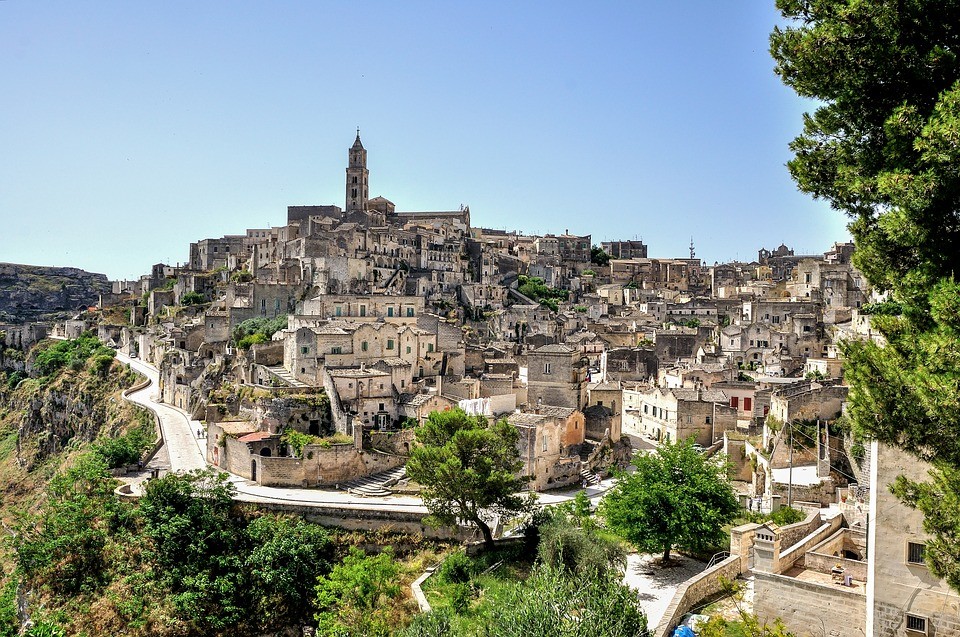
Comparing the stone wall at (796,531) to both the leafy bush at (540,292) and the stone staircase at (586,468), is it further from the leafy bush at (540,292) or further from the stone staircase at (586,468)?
the leafy bush at (540,292)

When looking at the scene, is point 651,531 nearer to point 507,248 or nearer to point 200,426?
point 200,426

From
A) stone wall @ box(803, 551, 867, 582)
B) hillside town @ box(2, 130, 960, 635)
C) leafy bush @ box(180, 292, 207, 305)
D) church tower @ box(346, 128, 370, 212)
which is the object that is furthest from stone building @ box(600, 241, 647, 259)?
stone wall @ box(803, 551, 867, 582)

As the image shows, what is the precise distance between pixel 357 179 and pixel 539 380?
222 feet

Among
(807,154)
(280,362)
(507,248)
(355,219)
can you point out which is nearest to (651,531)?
(807,154)

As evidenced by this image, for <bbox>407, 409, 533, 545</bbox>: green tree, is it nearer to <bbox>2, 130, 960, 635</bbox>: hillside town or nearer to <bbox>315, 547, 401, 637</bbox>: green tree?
<bbox>315, 547, 401, 637</bbox>: green tree

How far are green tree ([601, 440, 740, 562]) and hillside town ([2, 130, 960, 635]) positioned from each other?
213cm

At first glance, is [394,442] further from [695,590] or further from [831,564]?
[831,564]

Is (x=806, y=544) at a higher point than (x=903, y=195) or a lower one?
lower

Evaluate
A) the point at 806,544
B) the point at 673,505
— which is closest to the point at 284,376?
the point at 673,505

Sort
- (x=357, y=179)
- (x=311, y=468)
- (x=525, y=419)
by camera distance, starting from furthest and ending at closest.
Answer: (x=357, y=179), (x=525, y=419), (x=311, y=468)

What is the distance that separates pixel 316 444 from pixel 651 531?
18.3 metres

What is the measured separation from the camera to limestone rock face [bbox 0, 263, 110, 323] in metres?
124

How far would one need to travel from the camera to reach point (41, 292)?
433ft

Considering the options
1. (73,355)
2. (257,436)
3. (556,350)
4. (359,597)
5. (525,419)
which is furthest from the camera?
(73,355)
